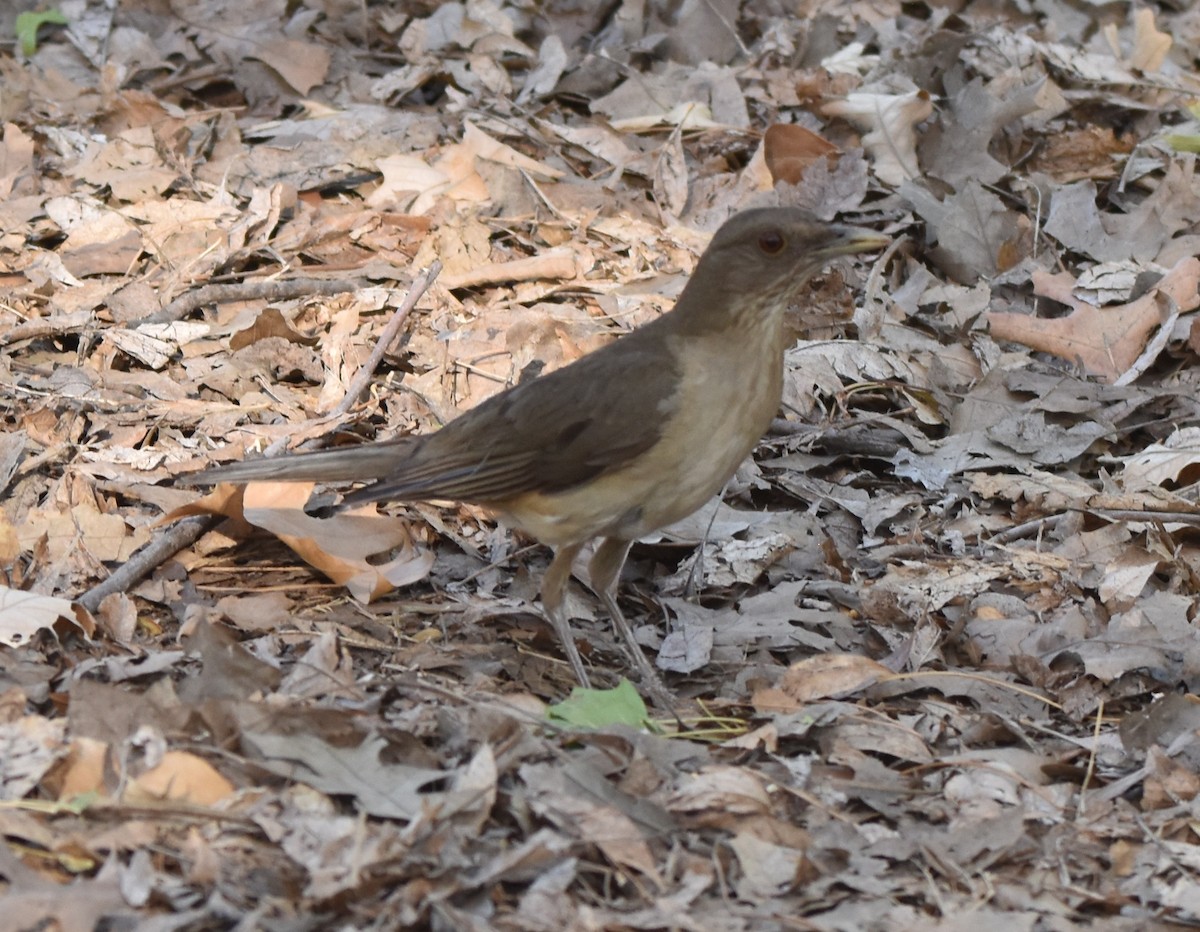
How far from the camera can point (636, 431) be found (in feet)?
18.0

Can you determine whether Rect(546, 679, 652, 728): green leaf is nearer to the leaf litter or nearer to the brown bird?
the leaf litter

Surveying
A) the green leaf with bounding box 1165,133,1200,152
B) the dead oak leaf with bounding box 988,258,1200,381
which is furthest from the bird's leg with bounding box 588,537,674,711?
the green leaf with bounding box 1165,133,1200,152

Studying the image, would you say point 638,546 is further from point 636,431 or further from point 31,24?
point 31,24

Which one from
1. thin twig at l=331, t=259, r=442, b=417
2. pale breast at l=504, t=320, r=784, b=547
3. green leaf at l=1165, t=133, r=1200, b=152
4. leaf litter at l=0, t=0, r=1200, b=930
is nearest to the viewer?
leaf litter at l=0, t=0, r=1200, b=930

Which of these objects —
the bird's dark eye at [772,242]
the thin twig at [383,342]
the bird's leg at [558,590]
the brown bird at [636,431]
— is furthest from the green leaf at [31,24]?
the bird's dark eye at [772,242]

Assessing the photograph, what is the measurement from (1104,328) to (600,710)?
416cm

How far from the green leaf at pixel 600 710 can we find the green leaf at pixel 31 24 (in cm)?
703

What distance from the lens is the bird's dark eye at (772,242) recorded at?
18.1ft

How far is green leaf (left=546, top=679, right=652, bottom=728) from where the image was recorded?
4.67 metres

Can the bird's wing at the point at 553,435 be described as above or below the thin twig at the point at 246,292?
above

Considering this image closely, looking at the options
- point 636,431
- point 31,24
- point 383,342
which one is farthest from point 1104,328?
point 31,24

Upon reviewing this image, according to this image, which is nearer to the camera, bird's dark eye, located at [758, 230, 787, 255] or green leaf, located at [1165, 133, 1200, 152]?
bird's dark eye, located at [758, 230, 787, 255]

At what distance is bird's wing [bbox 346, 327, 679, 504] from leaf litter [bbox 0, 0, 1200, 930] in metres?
0.53

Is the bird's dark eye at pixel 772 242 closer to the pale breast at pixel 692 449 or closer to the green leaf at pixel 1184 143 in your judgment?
the pale breast at pixel 692 449
